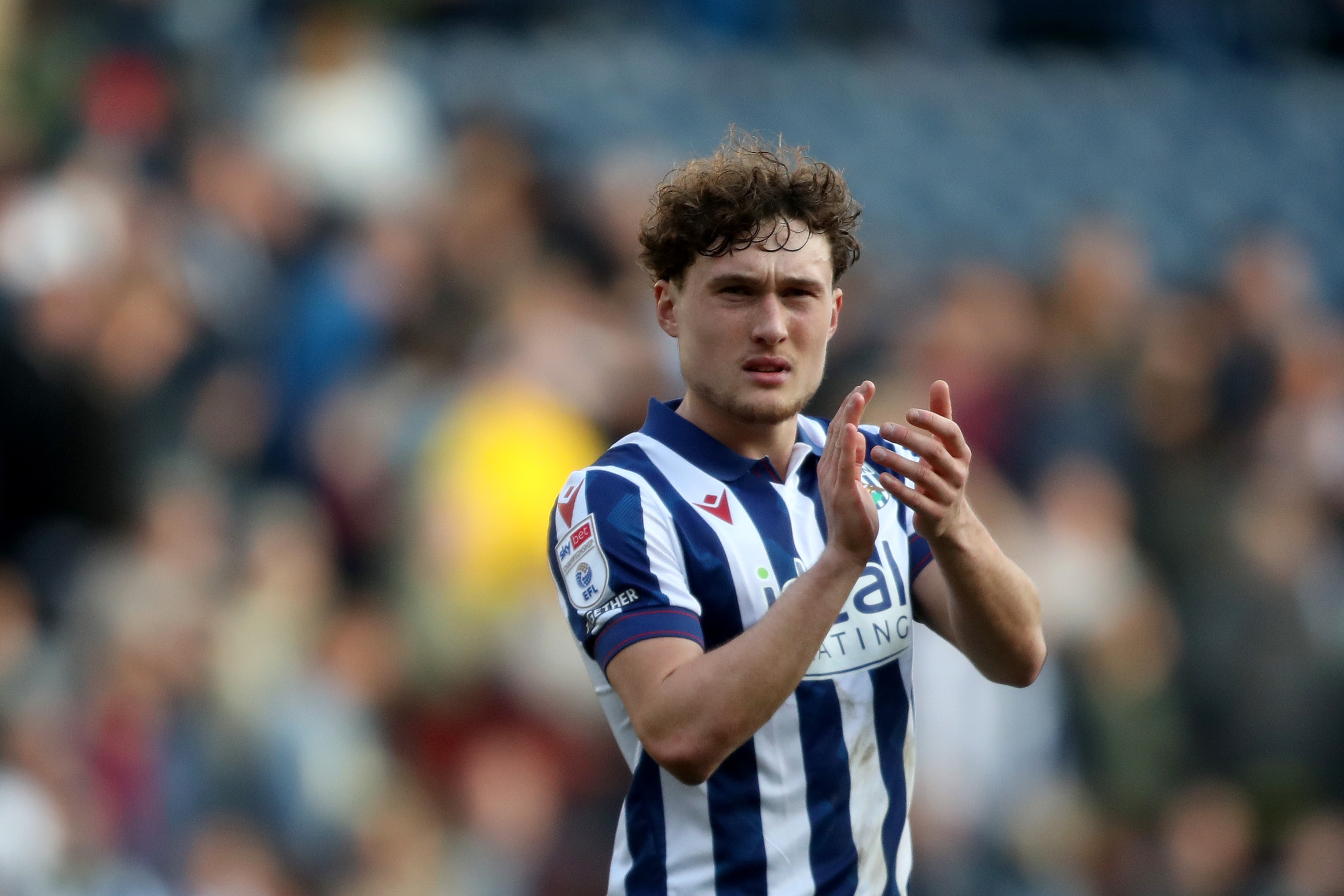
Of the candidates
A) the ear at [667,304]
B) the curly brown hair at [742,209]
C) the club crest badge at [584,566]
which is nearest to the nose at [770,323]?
the curly brown hair at [742,209]

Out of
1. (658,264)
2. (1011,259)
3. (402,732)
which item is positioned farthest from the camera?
(1011,259)

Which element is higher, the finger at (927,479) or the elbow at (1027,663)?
the finger at (927,479)

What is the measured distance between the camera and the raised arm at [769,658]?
2.63 metres

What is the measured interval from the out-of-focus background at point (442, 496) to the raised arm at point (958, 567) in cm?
329

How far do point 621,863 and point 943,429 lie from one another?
102cm

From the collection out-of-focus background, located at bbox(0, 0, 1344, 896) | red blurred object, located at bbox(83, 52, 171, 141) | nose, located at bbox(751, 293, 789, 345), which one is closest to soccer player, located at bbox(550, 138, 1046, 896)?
nose, located at bbox(751, 293, 789, 345)

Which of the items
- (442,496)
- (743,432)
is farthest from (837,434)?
(442,496)

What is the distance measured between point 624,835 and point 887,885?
0.50m

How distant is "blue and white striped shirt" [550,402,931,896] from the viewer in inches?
114

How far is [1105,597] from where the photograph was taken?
7492 mm

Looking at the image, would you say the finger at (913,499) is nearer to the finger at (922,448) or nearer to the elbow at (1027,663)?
the finger at (922,448)

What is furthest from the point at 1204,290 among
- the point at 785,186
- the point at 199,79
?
the point at 785,186

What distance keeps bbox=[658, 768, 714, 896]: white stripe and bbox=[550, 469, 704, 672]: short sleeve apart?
28 centimetres

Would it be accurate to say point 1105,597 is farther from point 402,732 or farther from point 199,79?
point 199,79
